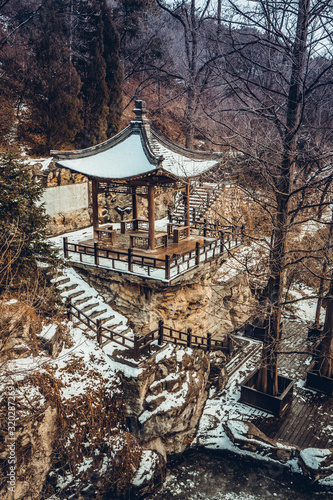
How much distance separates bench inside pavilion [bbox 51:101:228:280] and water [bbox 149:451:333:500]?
6.03 meters

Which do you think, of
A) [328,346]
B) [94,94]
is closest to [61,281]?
[328,346]

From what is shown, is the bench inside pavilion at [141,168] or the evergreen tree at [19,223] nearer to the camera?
the evergreen tree at [19,223]

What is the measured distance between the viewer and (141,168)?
11.8m

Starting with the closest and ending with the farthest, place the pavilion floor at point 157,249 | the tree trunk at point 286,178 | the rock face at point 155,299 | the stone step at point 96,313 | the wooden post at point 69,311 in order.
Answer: the tree trunk at point 286,178, the wooden post at point 69,311, the stone step at point 96,313, the rock face at point 155,299, the pavilion floor at point 157,249

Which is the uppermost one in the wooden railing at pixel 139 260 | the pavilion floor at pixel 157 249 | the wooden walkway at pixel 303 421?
the pavilion floor at pixel 157 249

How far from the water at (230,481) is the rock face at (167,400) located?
65 cm

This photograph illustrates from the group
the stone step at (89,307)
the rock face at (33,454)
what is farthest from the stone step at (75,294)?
the rock face at (33,454)

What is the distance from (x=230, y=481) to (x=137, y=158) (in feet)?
33.3

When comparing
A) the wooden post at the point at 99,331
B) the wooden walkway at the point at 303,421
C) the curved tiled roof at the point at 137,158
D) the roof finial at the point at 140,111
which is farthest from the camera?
the roof finial at the point at 140,111

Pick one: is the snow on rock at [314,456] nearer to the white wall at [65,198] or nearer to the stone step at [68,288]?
the stone step at [68,288]

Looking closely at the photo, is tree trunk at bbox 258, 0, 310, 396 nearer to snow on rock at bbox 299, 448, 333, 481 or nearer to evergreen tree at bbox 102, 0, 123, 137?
snow on rock at bbox 299, 448, 333, 481

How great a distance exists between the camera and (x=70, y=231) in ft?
57.4

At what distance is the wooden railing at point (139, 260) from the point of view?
37.9ft

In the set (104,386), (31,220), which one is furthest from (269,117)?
(104,386)
